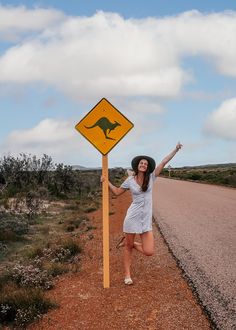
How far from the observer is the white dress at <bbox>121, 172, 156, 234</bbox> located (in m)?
7.41

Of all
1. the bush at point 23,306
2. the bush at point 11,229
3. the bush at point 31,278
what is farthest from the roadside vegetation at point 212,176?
the bush at point 11,229

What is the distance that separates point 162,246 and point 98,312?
467cm

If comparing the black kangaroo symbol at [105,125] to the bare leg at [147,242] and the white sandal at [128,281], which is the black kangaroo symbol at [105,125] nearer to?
the bare leg at [147,242]

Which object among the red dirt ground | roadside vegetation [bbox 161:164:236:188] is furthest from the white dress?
roadside vegetation [bbox 161:164:236:188]

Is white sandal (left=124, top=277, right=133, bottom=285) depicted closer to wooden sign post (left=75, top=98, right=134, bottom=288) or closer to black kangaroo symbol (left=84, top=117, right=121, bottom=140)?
wooden sign post (left=75, top=98, right=134, bottom=288)

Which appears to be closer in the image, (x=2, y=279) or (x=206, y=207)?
(x=2, y=279)

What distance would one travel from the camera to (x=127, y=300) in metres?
6.86

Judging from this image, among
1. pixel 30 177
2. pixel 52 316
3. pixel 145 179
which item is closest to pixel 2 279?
pixel 52 316

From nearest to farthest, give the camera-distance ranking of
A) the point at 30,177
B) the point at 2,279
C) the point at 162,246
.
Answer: the point at 2,279 → the point at 162,246 → the point at 30,177

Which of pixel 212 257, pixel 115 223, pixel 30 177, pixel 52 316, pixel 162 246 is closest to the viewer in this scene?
pixel 52 316

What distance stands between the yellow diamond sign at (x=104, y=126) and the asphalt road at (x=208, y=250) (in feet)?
7.66

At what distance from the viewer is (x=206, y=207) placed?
1962cm

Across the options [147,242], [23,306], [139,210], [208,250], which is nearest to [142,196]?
[139,210]

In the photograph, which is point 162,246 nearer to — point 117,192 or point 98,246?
point 98,246
